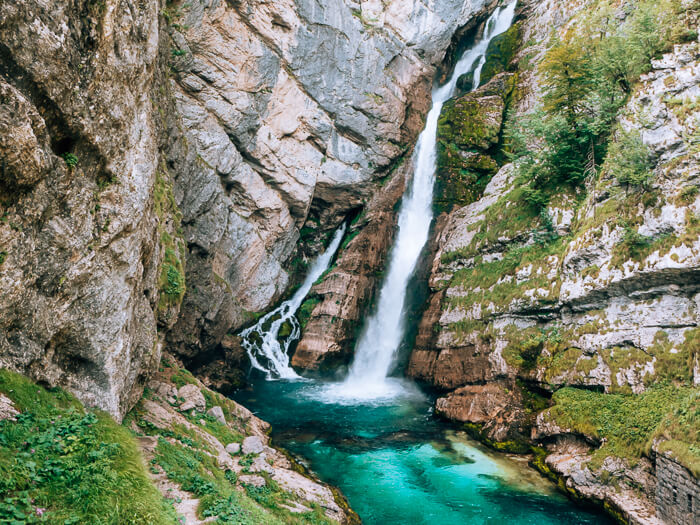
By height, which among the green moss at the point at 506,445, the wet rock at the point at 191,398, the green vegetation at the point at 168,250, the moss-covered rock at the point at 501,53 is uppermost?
the moss-covered rock at the point at 501,53

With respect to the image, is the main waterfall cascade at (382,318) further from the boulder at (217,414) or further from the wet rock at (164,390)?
the wet rock at (164,390)

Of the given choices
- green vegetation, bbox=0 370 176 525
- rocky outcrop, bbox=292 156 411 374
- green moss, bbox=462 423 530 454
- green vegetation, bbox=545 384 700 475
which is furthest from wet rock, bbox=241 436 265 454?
rocky outcrop, bbox=292 156 411 374

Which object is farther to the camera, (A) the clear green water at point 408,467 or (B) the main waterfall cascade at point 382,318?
(B) the main waterfall cascade at point 382,318

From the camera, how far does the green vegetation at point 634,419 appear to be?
10.1 meters

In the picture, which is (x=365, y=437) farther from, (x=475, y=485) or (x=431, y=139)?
(x=431, y=139)

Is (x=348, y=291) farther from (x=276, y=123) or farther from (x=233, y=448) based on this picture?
(x=233, y=448)

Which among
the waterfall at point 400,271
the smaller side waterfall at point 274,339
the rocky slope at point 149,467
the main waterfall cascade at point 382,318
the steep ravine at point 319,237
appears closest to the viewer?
the rocky slope at point 149,467

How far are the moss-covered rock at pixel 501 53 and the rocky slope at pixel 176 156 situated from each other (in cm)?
343

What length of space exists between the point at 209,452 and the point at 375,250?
60.4 ft

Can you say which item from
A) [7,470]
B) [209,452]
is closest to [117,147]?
[7,470]

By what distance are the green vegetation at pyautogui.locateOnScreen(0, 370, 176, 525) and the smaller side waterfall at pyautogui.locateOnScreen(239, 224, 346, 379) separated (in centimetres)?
1783

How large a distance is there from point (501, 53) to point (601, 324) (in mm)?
23946

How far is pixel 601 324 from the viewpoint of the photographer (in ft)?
46.8

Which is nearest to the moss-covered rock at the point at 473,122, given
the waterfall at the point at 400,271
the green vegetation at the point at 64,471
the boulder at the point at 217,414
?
the waterfall at the point at 400,271
